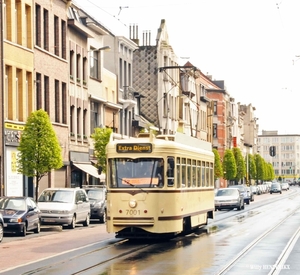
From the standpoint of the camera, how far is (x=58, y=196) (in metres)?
37.1

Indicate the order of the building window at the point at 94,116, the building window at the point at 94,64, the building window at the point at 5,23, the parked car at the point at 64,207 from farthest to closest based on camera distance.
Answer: the building window at the point at 94,64, the building window at the point at 94,116, the building window at the point at 5,23, the parked car at the point at 64,207

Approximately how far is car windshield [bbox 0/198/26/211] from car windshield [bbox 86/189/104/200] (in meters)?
11.5

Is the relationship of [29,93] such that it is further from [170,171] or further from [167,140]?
[170,171]

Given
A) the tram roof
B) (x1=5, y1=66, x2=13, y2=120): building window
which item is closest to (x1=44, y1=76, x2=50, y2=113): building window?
(x1=5, y1=66, x2=13, y2=120): building window

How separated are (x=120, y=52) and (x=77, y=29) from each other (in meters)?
11.9

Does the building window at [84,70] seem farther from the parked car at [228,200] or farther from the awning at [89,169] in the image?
the parked car at [228,200]

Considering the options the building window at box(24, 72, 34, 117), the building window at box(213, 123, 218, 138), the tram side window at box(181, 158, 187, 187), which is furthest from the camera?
the building window at box(213, 123, 218, 138)

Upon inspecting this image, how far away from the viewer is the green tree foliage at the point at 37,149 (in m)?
39.4

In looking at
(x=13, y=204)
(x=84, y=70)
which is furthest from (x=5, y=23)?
(x=84, y=70)

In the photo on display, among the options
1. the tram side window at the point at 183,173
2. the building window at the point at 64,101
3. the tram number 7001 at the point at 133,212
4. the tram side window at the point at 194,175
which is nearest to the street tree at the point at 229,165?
the building window at the point at 64,101

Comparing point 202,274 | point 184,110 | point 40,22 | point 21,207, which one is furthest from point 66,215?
point 184,110

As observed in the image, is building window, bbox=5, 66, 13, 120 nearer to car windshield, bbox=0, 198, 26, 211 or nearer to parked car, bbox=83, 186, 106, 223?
parked car, bbox=83, 186, 106, 223

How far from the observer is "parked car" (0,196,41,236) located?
1215 inches

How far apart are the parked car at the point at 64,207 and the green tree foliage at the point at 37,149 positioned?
6.54 feet
